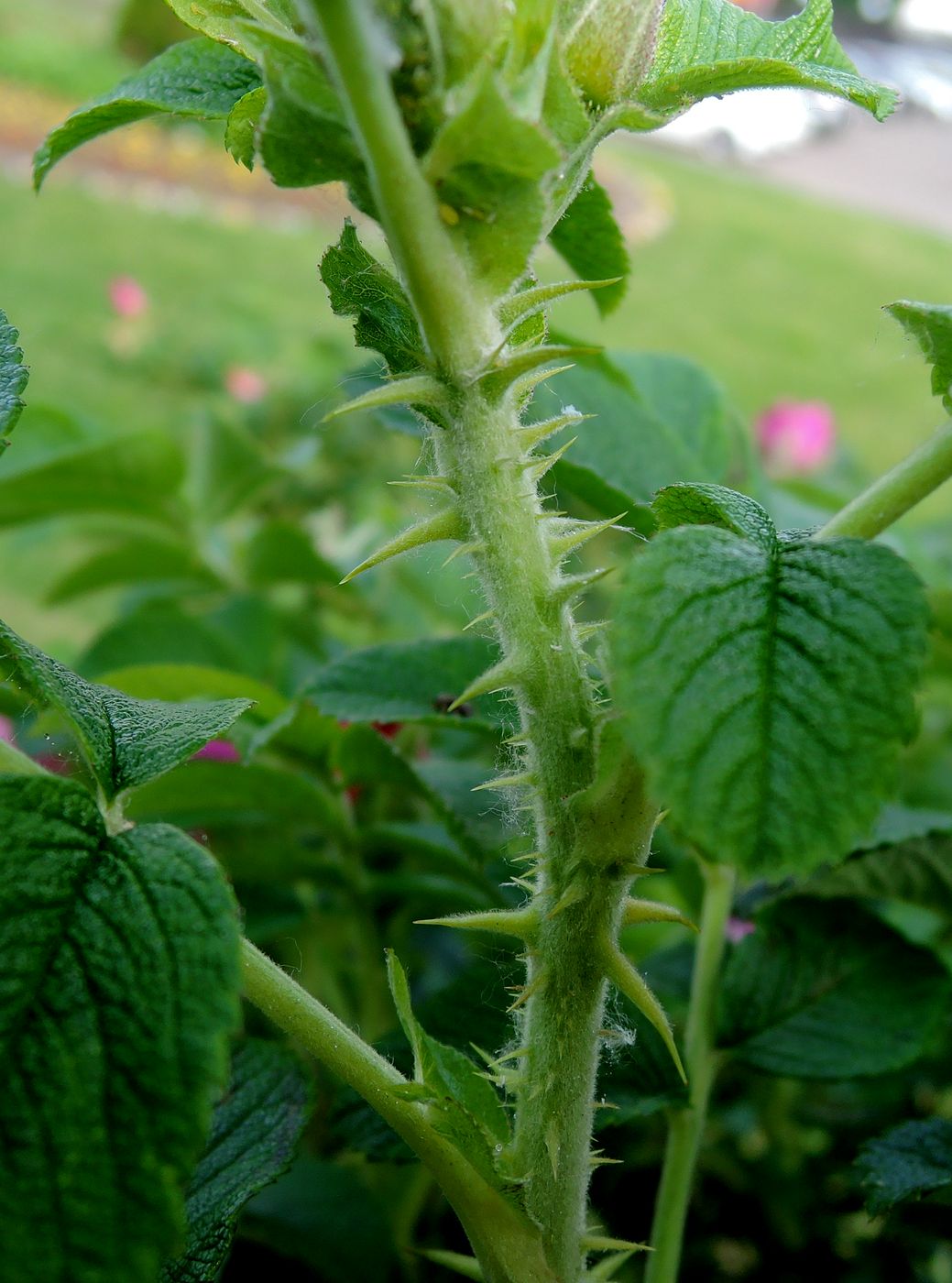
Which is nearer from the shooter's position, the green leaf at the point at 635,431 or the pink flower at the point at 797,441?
the green leaf at the point at 635,431

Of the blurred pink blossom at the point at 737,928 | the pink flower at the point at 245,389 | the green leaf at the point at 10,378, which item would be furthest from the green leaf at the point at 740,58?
the pink flower at the point at 245,389

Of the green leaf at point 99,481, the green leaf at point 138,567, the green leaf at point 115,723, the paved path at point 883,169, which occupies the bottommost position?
the green leaf at point 115,723

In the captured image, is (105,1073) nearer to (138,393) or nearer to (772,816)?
(772,816)

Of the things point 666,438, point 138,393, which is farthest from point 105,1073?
point 138,393

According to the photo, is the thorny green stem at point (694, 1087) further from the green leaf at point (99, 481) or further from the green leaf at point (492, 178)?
the green leaf at point (99, 481)

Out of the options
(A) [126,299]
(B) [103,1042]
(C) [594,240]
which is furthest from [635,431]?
(A) [126,299]

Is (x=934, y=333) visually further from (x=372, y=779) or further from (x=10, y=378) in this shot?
(x=372, y=779)

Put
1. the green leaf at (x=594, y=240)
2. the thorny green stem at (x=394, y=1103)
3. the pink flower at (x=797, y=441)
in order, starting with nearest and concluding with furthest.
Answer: the thorny green stem at (x=394, y=1103) → the green leaf at (x=594, y=240) → the pink flower at (x=797, y=441)
